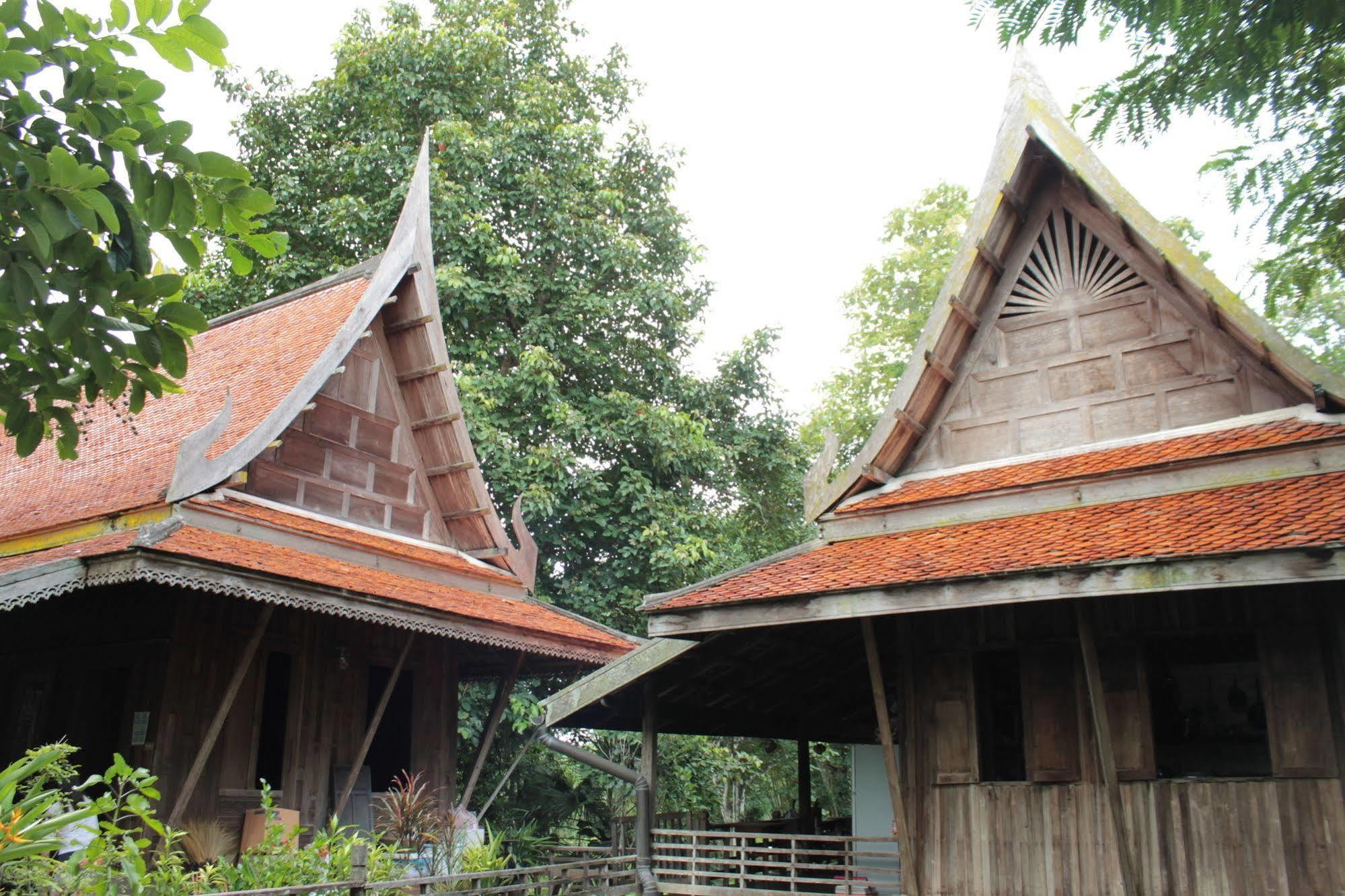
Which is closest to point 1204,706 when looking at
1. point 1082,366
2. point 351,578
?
point 1082,366

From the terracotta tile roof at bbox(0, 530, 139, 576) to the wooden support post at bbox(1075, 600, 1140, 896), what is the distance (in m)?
7.12

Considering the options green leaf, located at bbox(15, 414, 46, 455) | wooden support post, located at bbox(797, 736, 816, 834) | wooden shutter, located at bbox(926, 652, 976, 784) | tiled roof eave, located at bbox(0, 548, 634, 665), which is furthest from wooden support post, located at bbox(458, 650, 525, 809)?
green leaf, located at bbox(15, 414, 46, 455)

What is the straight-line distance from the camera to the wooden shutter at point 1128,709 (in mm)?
8336

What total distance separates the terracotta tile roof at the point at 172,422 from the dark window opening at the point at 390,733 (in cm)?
317

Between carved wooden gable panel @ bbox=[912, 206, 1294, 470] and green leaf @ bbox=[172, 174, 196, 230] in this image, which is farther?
carved wooden gable panel @ bbox=[912, 206, 1294, 470]

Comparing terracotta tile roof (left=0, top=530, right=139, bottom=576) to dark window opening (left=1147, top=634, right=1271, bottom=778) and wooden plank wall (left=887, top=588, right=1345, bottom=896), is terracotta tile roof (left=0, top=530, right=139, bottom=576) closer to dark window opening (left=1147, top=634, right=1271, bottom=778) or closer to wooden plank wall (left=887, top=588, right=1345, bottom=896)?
wooden plank wall (left=887, top=588, right=1345, bottom=896)

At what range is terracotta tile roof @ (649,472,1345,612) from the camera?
7.23 metres

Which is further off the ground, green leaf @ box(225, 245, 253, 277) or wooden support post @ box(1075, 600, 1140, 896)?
green leaf @ box(225, 245, 253, 277)

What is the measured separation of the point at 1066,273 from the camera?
1039 centimetres


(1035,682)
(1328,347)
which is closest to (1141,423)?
(1035,682)

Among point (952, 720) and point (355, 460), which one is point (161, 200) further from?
point (355, 460)

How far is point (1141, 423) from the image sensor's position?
31.7 ft

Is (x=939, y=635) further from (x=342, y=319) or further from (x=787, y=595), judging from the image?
(x=342, y=319)

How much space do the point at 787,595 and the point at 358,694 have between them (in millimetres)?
5529
